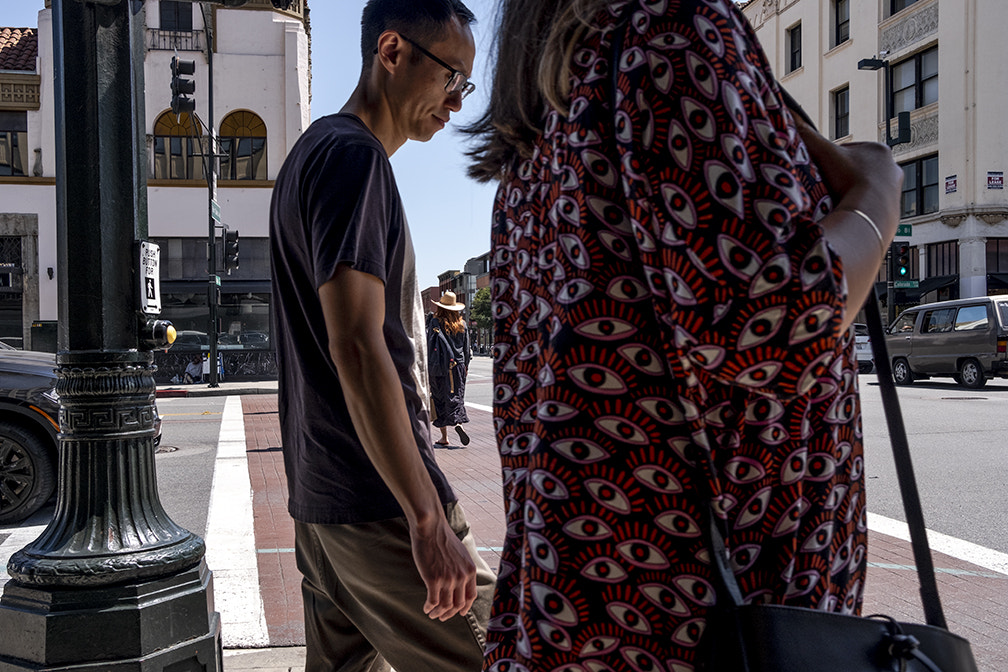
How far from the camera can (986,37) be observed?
26750 millimetres

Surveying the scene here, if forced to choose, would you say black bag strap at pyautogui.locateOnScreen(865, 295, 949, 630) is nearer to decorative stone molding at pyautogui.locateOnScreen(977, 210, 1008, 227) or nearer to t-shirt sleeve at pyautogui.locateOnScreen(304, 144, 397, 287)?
t-shirt sleeve at pyautogui.locateOnScreen(304, 144, 397, 287)

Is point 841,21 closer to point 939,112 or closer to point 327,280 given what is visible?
point 939,112

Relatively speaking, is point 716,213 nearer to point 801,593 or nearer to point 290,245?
point 801,593

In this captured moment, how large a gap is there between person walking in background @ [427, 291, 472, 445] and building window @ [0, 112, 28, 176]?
2244 cm

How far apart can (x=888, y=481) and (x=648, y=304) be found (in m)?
7.20

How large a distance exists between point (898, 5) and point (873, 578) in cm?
3185

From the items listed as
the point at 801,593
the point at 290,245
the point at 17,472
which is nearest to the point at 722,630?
the point at 801,593


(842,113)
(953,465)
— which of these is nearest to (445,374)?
(953,465)

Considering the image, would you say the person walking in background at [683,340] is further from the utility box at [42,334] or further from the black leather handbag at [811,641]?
the utility box at [42,334]

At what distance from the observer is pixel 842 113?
111 feet

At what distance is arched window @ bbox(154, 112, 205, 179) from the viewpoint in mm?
27000

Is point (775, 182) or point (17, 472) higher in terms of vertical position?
point (775, 182)

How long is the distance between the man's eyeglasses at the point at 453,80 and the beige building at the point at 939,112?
23474 mm

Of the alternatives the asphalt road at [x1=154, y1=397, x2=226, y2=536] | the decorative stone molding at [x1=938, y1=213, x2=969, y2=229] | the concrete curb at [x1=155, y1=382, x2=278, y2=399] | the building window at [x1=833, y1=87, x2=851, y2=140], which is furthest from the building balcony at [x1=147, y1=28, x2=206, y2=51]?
the decorative stone molding at [x1=938, y1=213, x2=969, y2=229]
